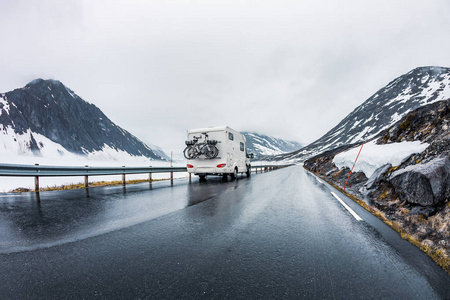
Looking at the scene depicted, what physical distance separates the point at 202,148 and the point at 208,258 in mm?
11588

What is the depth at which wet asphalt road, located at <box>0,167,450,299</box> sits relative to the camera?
Answer: 2.32 metres

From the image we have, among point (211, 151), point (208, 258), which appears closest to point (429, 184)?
point (208, 258)

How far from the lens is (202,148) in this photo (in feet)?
47.4

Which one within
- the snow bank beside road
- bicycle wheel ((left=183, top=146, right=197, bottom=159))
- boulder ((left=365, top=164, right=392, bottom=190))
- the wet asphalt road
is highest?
bicycle wheel ((left=183, top=146, right=197, bottom=159))

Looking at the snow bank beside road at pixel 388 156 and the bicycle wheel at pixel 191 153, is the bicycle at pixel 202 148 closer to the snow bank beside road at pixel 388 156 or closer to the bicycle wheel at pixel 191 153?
the bicycle wheel at pixel 191 153

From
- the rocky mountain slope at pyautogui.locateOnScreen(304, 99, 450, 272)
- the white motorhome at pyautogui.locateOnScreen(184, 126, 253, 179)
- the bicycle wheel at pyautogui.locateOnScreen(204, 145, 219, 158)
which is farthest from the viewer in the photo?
the white motorhome at pyautogui.locateOnScreen(184, 126, 253, 179)

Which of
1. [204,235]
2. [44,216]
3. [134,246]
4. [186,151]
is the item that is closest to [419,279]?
[204,235]

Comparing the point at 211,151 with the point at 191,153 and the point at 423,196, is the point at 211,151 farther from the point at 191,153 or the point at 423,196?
the point at 423,196

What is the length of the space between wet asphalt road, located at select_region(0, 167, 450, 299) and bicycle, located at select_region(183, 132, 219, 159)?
29.6ft

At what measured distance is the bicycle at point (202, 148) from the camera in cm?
1433

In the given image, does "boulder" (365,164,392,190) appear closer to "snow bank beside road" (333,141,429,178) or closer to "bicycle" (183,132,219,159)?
"snow bank beside road" (333,141,429,178)

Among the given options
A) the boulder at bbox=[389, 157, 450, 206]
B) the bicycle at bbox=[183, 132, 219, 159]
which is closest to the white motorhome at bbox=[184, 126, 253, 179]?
the bicycle at bbox=[183, 132, 219, 159]

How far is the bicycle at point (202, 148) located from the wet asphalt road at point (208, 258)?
902 centimetres

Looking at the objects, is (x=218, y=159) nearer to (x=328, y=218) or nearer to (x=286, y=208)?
(x=286, y=208)
